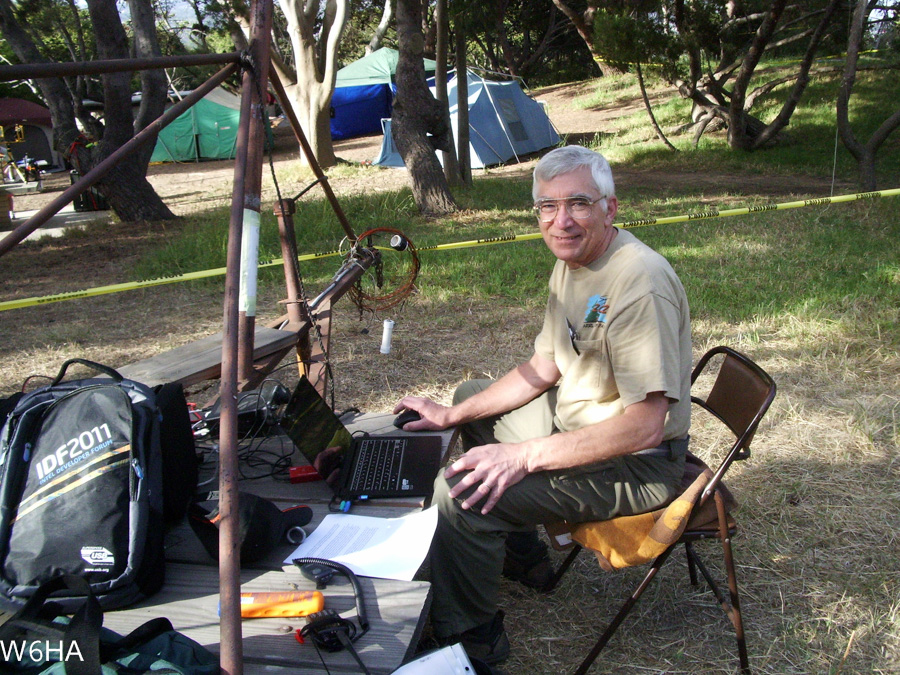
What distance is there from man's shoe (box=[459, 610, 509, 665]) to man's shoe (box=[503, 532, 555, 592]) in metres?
0.42

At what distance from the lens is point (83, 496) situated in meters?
1.67

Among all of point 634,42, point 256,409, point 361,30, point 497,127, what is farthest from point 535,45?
point 256,409

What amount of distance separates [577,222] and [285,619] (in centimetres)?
138

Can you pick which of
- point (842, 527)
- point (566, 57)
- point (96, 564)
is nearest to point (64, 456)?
point (96, 564)

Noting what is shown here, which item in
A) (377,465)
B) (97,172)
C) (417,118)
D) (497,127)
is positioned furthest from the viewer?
(497,127)

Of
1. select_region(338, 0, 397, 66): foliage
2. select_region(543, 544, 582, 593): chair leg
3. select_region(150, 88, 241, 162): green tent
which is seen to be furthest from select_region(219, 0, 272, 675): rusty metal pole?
select_region(338, 0, 397, 66): foliage

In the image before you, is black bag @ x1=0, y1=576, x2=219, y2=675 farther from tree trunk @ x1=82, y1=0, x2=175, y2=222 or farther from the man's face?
tree trunk @ x1=82, y1=0, x2=175, y2=222

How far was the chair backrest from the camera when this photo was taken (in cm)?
→ 198

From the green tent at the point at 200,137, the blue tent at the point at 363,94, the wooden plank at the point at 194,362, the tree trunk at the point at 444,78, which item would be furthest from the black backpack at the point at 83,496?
the green tent at the point at 200,137

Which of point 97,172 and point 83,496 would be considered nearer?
point 83,496

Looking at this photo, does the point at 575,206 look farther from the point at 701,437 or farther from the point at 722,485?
the point at 701,437

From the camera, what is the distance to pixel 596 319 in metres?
2.18

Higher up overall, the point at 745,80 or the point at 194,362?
the point at 745,80

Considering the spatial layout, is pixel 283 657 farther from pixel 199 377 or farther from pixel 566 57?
pixel 566 57
